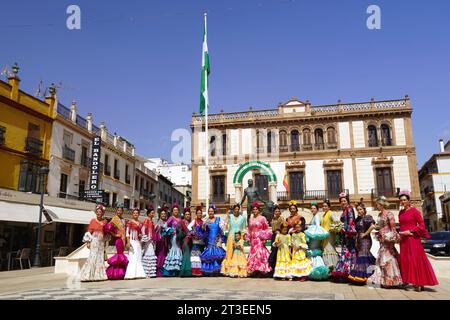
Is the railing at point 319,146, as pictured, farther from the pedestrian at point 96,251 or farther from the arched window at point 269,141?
the pedestrian at point 96,251

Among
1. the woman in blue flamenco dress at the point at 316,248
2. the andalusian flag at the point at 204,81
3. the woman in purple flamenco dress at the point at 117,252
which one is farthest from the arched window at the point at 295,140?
the woman in purple flamenco dress at the point at 117,252

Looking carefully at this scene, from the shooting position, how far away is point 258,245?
8680 mm

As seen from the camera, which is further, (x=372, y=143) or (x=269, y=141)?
(x=269, y=141)

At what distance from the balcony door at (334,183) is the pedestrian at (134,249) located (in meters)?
24.4

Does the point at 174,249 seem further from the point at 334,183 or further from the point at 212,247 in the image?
the point at 334,183

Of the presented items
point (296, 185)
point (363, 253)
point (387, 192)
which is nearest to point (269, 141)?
point (296, 185)

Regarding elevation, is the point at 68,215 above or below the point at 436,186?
below

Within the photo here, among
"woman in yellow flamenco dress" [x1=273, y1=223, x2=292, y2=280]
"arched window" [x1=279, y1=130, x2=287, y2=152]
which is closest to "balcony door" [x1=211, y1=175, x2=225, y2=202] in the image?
"arched window" [x1=279, y1=130, x2=287, y2=152]

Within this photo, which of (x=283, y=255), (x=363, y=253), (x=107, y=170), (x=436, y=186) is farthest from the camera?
(x=436, y=186)

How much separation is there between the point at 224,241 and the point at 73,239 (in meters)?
19.8

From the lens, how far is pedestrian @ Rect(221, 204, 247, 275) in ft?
28.7

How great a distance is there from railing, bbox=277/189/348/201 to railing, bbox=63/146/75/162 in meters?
17.0

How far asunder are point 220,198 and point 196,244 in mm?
23455

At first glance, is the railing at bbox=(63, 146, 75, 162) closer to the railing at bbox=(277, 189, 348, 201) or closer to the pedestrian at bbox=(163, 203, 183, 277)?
the railing at bbox=(277, 189, 348, 201)
